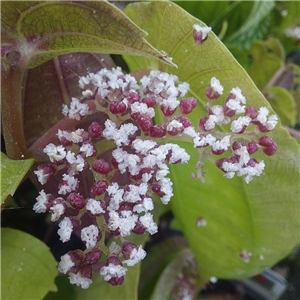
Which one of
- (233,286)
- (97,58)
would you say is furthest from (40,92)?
(233,286)

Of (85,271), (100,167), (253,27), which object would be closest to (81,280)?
(85,271)

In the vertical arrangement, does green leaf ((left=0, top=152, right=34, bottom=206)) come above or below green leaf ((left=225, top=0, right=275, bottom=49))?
below

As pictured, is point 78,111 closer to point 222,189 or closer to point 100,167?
point 100,167

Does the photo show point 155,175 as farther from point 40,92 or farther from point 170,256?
point 170,256

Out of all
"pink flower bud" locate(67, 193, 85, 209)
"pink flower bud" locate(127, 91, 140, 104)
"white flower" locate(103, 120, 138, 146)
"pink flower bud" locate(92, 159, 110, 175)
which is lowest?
"pink flower bud" locate(67, 193, 85, 209)

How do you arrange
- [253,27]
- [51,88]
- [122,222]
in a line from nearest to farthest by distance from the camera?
[122,222] < [51,88] < [253,27]

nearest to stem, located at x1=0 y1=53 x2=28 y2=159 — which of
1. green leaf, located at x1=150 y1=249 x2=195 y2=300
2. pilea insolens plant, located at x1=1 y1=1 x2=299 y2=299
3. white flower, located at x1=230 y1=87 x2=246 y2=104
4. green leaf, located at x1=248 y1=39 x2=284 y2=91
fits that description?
pilea insolens plant, located at x1=1 y1=1 x2=299 y2=299

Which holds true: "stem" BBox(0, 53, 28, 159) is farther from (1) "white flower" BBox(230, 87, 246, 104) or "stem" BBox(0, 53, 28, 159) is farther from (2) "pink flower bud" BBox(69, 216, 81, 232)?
(1) "white flower" BBox(230, 87, 246, 104)
